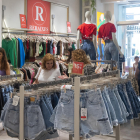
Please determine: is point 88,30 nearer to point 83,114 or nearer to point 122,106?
point 122,106

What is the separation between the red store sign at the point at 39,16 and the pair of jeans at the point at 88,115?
17.4 ft

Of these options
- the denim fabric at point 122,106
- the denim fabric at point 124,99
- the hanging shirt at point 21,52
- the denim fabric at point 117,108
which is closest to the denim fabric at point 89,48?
the hanging shirt at point 21,52

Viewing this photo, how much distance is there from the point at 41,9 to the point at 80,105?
587 cm

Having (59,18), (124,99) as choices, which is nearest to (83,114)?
(124,99)

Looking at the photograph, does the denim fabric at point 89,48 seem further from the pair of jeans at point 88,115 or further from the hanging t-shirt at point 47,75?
the pair of jeans at point 88,115

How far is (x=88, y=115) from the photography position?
2586mm

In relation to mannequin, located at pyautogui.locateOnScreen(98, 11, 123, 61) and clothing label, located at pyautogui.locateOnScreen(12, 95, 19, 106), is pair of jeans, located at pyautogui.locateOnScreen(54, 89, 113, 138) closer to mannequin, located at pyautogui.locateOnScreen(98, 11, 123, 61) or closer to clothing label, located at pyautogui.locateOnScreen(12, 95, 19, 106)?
clothing label, located at pyautogui.locateOnScreen(12, 95, 19, 106)

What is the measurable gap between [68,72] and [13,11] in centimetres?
266

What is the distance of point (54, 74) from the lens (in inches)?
173

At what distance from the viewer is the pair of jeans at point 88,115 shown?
253 centimetres

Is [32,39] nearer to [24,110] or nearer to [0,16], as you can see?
[0,16]

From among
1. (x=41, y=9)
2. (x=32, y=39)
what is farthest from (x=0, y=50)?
(x=41, y=9)

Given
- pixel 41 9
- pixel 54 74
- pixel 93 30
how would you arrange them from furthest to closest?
pixel 41 9
pixel 93 30
pixel 54 74

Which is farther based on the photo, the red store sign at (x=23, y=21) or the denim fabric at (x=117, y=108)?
the red store sign at (x=23, y=21)
